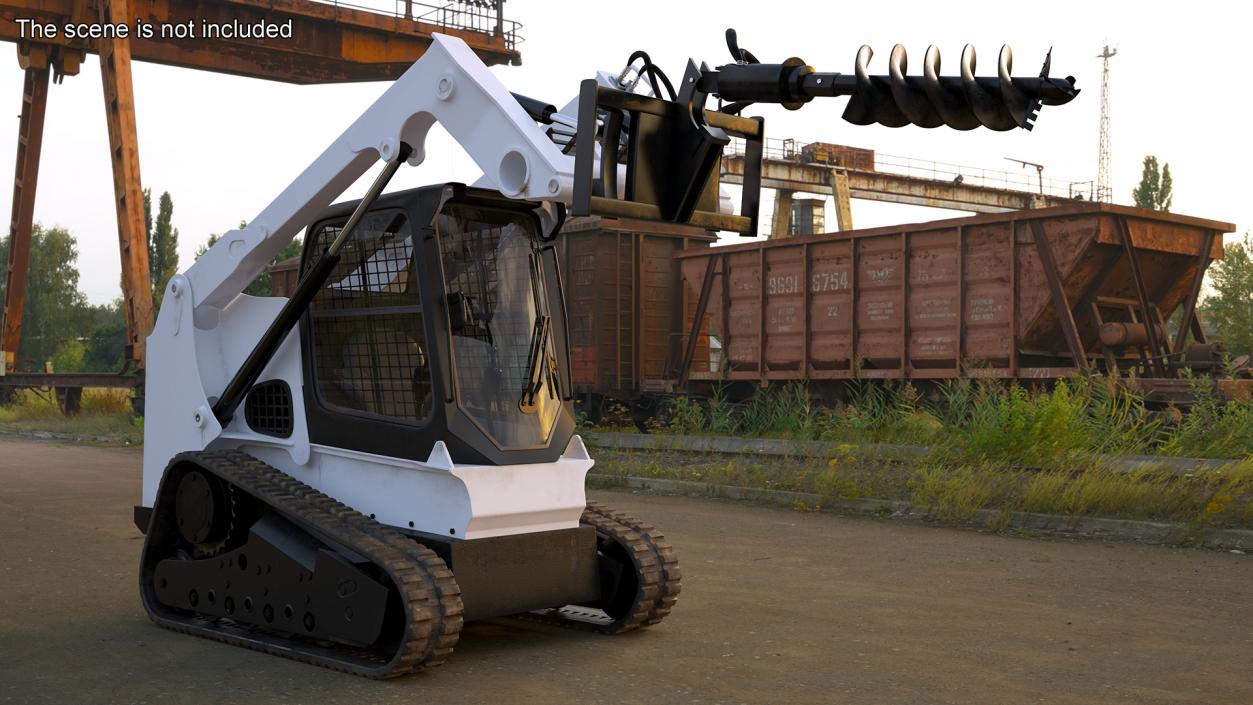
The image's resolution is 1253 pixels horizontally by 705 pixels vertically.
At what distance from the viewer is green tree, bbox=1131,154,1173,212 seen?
60.3 m

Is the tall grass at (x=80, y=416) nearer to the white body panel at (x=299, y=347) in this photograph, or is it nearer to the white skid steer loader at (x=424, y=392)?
the white body panel at (x=299, y=347)

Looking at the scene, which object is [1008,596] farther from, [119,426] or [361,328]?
[119,426]

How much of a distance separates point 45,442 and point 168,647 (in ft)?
61.3

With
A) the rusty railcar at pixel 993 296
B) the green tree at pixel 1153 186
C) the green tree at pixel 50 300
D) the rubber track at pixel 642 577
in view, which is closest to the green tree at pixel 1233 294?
the green tree at pixel 1153 186

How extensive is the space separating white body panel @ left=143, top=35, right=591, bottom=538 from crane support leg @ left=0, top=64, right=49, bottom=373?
21181 mm

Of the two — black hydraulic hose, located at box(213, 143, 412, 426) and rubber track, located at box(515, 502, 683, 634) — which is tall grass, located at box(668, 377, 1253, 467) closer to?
rubber track, located at box(515, 502, 683, 634)

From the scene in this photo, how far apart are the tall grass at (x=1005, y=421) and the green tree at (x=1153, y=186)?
48.1m

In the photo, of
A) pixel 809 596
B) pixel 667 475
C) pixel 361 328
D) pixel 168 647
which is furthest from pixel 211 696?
pixel 667 475

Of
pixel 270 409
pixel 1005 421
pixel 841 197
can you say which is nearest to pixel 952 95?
pixel 270 409

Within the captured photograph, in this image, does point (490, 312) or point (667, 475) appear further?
point (667, 475)

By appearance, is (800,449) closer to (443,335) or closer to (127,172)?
(443,335)

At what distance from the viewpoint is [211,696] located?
187 inches

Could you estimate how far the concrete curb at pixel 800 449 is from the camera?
10.8 m

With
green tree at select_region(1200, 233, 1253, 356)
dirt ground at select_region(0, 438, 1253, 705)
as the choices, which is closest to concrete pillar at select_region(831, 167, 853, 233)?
green tree at select_region(1200, 233, 1253, 356)
